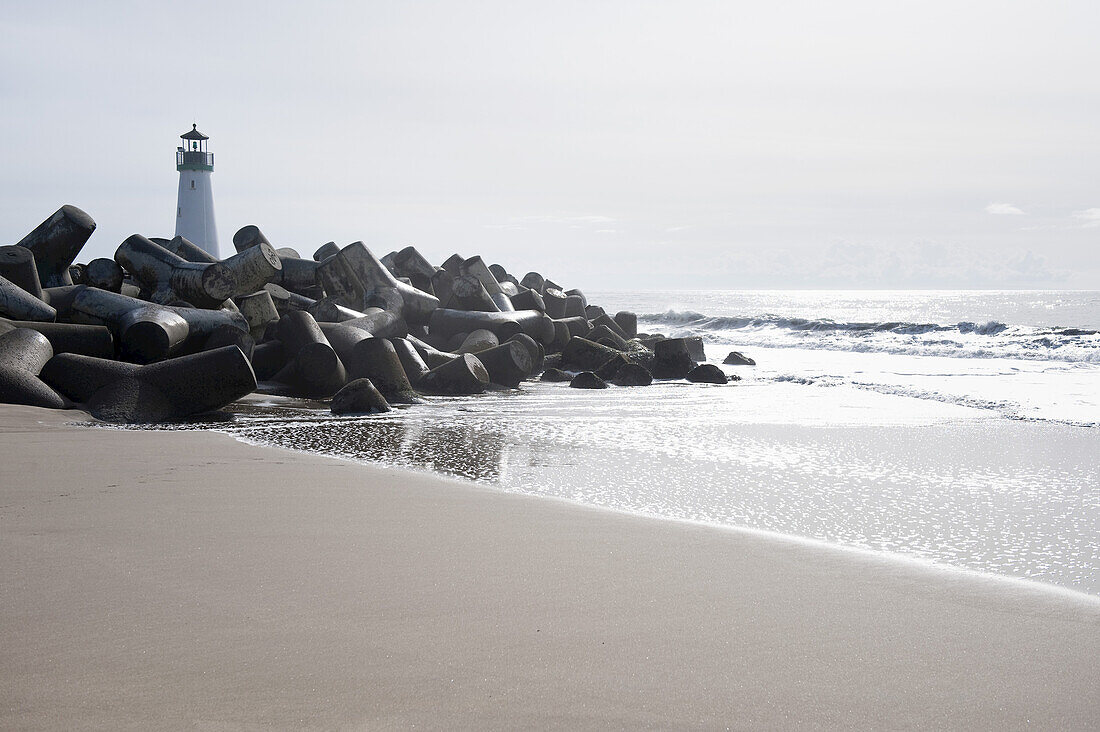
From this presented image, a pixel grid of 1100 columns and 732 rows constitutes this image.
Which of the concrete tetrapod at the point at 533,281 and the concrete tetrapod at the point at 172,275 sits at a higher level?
the concrete tetrapod at the point at 533,281

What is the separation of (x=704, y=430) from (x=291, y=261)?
8.73 meters

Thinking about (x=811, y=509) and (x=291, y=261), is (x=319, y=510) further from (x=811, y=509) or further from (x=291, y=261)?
(x=291, y=261)

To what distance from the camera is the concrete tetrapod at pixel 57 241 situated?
11.4m

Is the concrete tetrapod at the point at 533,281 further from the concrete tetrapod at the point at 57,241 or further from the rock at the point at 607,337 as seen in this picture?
the concrete tetrapod at the point at 57,241

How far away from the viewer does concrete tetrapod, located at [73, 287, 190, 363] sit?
8.40m

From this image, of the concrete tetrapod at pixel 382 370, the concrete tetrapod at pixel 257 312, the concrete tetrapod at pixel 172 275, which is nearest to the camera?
the concrete tetrapod at pixel 382 370

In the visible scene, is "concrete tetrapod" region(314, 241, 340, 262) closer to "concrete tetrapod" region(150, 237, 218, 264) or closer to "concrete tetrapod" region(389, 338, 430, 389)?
"concrete tetrapod" region(150, 237, 218, 264)

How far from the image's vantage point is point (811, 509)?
4.43m

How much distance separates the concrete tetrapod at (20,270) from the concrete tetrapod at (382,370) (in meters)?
3.59

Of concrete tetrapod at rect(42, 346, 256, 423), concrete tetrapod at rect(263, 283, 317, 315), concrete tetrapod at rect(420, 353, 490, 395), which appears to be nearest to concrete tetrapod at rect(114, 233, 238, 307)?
concrete tetrapod at rect(263, 283, 317, 315)

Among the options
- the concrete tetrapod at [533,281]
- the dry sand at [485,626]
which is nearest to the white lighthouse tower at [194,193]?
the concrete tetrapod at [533,281]

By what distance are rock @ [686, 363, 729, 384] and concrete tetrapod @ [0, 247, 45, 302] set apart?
28.0ft

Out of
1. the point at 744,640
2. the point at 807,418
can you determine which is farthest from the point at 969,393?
the point at 744,640

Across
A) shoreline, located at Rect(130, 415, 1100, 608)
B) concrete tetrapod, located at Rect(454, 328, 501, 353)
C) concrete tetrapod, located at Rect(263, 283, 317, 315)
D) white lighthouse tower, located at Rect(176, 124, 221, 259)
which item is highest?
white lighthouse tower, located at Rect(176, 124, 221, 259)
